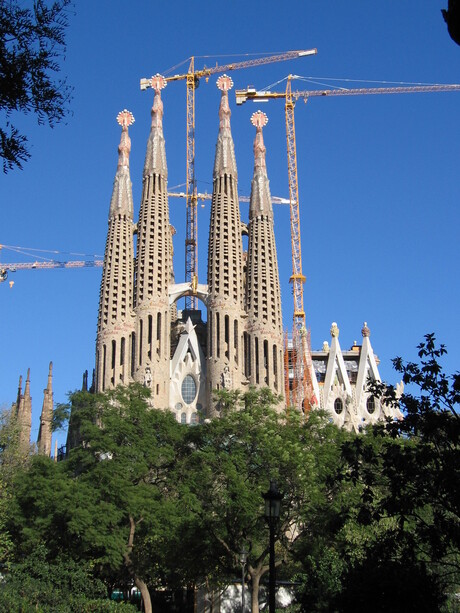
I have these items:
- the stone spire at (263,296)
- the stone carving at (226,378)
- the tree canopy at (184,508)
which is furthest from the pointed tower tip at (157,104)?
the tree canopy at (184,508)

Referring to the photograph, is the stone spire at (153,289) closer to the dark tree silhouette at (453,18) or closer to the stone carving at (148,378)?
the stone carving at (148,378)

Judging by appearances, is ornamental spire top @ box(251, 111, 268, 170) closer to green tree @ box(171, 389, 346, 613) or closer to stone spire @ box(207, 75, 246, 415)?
stone spire @ box(207, 75, 246, 415)

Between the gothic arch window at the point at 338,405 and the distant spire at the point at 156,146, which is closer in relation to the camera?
the distant spire at the point at 156,146

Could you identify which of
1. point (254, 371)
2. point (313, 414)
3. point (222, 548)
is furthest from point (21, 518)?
point (254, 371)

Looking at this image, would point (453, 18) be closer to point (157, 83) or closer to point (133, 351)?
point (133, 351)

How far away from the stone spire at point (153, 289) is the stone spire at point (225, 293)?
9.68 ft

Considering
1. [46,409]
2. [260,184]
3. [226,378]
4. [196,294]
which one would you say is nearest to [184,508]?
[226,378]

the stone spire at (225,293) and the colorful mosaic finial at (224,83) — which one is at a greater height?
the colorful mosaic finial at (224,83)

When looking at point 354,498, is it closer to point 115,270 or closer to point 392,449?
point 392,449

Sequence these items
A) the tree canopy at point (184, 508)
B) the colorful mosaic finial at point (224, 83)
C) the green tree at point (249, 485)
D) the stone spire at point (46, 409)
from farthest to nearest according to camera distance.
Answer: the stone spire at point (46, 409) < the colorful mosaic finial at point (224, 83) < the green tree at point (249, 485) < the tree canopy at point (184, 508)

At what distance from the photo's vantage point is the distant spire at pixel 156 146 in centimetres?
6203

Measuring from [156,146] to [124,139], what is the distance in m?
2.92

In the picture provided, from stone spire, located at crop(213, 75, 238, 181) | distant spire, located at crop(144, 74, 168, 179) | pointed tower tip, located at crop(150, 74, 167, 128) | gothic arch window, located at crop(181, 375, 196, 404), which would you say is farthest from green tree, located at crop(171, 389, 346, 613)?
pointed tower tip, located at crop(150, 74, 167, 128)

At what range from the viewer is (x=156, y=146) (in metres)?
62.7
